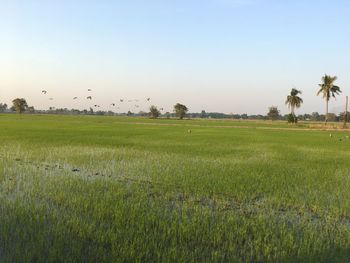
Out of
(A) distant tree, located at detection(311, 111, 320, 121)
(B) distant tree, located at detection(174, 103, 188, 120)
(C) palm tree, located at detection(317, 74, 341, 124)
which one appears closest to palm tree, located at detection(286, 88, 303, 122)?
(C) palm tree, located at detection(317, 74, 341, 124)

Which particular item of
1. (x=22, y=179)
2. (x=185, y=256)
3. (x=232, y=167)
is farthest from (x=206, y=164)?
(x=185, y=256)

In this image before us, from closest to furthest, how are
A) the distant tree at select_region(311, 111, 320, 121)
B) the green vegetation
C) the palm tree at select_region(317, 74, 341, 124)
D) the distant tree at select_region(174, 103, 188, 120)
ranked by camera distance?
the green vegetation → the palm tree at select_region(317, 74, 341, 124) → the distant tree at select_region(174, 103, 188, 120) → the distant tree at select_region(311, 111, 320, 121)

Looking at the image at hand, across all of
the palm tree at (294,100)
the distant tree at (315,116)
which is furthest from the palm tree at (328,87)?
the distant tree at (315,116)

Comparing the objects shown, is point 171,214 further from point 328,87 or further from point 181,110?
point 181,110

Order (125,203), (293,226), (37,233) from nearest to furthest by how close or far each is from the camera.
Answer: (37,233) → (293,226) → (125,203)

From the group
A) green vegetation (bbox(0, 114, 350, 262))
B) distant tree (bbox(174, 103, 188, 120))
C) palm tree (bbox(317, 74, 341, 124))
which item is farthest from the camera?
distant tree (bbox(174, 103, 188, 120))

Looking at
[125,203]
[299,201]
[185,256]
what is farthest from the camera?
[299,201]

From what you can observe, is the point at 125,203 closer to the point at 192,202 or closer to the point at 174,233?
the point at 192,202

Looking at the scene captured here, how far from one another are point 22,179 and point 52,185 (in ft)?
4.91

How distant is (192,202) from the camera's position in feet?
26.9

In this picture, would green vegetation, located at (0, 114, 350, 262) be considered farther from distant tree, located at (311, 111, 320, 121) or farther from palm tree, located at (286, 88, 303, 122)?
distant tree, located at (311, 111, 320, 121)

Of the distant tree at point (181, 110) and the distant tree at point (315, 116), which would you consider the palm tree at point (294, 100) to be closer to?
the distant tree at point (181, 110)

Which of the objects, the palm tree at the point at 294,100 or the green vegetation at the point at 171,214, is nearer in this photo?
the green vegetation at the point at 171,214

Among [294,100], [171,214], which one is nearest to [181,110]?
[294,100]
